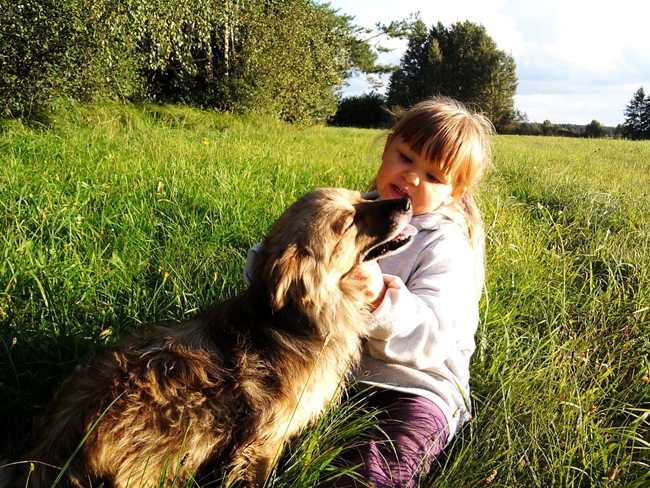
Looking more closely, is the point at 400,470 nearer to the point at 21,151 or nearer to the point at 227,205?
the point at 227,205

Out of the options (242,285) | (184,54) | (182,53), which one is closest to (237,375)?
(242,285)

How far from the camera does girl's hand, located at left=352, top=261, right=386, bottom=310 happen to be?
220 cm

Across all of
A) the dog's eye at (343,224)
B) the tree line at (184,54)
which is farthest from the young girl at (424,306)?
the tree line at (184,54)

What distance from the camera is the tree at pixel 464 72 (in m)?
49.5

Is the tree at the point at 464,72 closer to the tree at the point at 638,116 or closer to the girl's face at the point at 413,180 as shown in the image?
the tree at the point at 638,116

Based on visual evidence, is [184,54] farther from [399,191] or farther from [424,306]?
[424,306]

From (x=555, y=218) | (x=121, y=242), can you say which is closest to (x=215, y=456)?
(x=121, y=242)

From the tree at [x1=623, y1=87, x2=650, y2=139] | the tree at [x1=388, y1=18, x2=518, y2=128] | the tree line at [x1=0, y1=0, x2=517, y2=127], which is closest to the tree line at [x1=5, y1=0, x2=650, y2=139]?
the tree line at [x1=0, y1=0, x2=517, y2=127]

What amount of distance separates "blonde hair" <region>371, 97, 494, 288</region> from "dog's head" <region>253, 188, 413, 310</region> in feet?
2.20

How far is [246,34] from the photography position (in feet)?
47.6

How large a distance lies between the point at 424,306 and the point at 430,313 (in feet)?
0.14

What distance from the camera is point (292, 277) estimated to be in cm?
197

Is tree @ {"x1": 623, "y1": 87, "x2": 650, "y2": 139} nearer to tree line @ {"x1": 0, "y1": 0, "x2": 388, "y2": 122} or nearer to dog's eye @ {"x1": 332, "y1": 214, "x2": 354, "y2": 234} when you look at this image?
tree line @ {"x1": 0, "y1": 0, "x2": 388, "y2": 122}

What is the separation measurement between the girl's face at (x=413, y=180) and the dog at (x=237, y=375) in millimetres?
569
